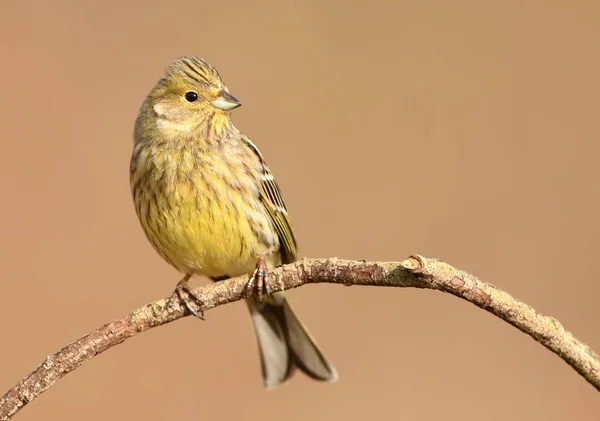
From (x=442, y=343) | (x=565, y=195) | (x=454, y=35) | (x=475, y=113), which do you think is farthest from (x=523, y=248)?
(x=454, y=35)

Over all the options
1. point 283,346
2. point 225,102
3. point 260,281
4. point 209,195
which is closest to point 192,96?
point 225,102

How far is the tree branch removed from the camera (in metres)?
2.38

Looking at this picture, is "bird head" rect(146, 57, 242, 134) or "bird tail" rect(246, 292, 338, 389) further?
"bird tail" rect(246, 292, 338, 389)

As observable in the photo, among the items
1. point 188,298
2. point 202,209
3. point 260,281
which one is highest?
point 202,209

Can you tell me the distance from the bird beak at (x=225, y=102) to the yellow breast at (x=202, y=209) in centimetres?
20

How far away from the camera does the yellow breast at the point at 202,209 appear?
402 centimetres

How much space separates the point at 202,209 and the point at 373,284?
1.58 m

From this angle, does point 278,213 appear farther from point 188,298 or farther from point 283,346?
point 188,298

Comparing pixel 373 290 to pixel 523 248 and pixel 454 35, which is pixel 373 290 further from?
pixel 454 35

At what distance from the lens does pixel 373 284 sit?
8.50ft

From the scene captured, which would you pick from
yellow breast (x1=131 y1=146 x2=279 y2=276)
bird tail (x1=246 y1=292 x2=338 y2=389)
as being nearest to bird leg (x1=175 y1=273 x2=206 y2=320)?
yellow breast (x1=131 y1=146 x2=279 y2=276)

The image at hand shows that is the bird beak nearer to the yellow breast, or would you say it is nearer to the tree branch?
the yellow breast

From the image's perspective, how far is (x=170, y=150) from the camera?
13.8 feet

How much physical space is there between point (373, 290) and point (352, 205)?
2.14ft
